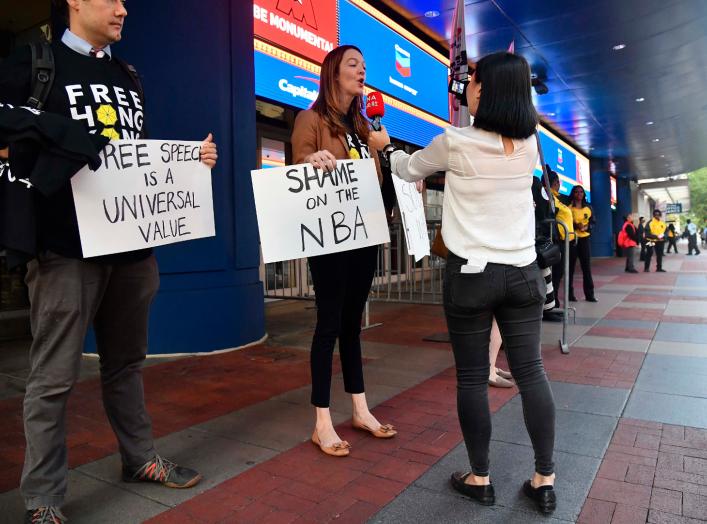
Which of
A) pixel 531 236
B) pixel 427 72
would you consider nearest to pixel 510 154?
pixel 531 236

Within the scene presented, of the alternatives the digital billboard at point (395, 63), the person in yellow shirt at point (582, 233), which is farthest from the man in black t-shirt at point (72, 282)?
the person in yellow shirt at point (582, 233)

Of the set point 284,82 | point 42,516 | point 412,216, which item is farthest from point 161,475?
point 284,82

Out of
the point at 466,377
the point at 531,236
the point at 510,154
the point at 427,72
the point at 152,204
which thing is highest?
the point at 427,72

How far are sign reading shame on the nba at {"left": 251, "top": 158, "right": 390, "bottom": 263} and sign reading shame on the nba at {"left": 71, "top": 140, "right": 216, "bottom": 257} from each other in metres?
0.29

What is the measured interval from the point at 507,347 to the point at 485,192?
0.64m

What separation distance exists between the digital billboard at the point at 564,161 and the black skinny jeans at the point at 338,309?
13.8 meters

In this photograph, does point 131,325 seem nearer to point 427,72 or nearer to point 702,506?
point 702,506

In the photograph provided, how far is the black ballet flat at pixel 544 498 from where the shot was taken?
213cm

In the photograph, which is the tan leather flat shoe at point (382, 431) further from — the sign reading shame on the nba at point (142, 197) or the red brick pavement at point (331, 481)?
the sign reading shame on the nba at point (142, 197)

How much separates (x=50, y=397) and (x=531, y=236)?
194cm

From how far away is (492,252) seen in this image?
82.7 inches

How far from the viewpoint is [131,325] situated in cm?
229

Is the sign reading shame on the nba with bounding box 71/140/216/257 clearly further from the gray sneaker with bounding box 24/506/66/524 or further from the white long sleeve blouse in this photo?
the white long sleeve blouse

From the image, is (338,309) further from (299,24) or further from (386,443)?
(299,24)
